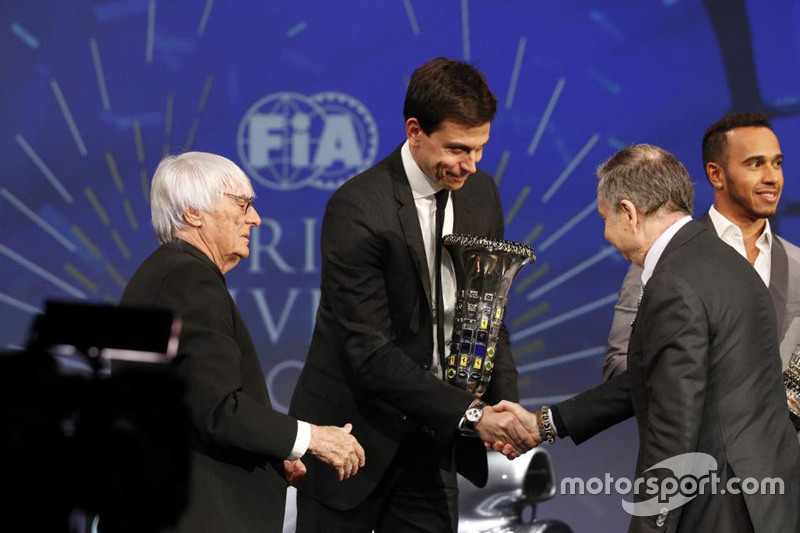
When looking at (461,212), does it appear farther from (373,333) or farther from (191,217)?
(191,217)

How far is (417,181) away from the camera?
325cm

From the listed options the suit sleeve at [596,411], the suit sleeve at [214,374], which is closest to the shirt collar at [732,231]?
the suit sleeve at [596,411]

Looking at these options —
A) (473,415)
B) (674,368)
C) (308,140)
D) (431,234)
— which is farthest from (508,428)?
(308,140)

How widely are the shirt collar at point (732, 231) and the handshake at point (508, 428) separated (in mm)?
875

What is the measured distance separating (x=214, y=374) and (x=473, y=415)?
916 millimetres

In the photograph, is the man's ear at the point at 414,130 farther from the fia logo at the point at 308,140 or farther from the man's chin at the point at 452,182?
the fia logo at the point at 308,140

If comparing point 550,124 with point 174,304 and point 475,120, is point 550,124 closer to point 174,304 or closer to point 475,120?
point 475,120

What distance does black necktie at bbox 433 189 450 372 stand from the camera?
318 centimetres

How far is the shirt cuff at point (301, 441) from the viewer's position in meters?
2.64

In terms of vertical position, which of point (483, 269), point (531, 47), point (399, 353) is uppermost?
point (531, 47)

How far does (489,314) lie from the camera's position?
3.16m

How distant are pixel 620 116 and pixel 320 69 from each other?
4.28 feet

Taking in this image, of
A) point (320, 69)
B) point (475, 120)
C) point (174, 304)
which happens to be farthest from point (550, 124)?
point (174, 304)

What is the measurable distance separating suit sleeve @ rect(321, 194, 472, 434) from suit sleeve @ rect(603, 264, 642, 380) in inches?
21.2
